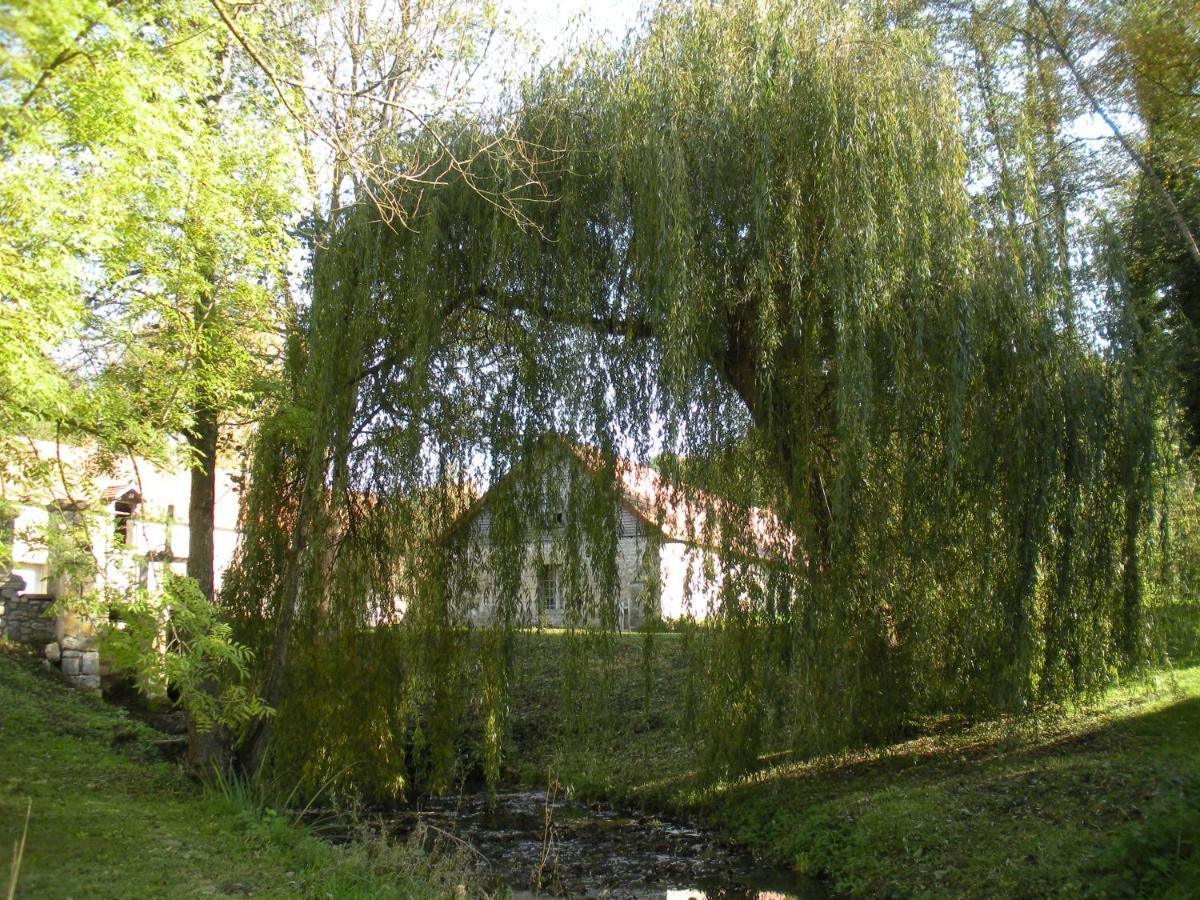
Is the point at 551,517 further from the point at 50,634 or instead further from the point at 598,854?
the point at 50,634

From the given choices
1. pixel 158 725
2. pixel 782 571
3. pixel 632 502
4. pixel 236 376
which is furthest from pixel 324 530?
pixel 158 725

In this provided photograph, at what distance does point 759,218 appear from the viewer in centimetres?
645

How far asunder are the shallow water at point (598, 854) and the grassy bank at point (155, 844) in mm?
872

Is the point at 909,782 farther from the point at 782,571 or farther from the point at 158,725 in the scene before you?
the point at 158,725

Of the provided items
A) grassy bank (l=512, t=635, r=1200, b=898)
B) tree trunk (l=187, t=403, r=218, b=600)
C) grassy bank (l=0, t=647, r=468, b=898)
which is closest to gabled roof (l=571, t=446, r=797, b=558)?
grassy bank (l=512, t=635, r=1200, b=898)

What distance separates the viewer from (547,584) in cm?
732

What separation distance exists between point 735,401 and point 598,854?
13.8ft

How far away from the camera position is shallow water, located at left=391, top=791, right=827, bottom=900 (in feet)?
23.7

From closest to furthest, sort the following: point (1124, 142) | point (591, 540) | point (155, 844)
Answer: point (155, 844), point (591, 540), point (1124, 142)

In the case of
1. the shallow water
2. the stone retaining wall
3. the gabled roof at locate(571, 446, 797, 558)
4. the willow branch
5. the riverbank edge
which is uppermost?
the willow branch

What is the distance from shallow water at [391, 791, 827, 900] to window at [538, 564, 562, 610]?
164cm

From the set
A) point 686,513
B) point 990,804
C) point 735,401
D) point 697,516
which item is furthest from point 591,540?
point 990,804

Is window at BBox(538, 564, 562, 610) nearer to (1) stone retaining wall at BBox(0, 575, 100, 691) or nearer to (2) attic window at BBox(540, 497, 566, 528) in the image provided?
(2) attic window at BBox(540, 497, 566, 528)

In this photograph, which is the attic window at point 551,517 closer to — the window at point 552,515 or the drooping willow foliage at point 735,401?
the window at point 552,515
